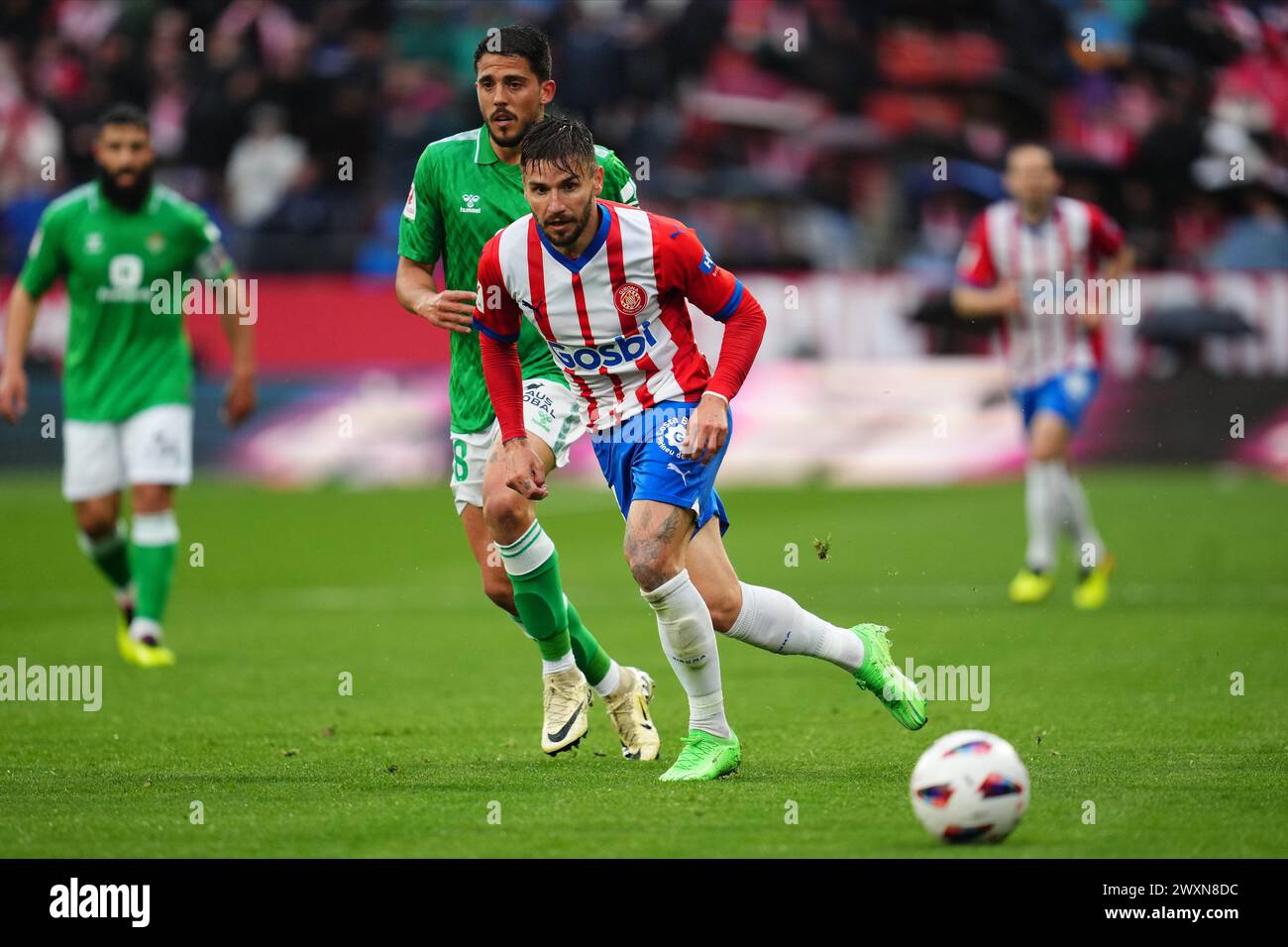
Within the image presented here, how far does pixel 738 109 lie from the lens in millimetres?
21312

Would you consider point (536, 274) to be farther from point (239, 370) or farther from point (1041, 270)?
point (1041, 270)

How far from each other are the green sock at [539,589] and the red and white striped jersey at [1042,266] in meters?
5.92

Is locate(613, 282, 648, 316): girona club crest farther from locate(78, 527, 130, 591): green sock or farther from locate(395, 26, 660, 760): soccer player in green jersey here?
locate(78, 527, 130, 591): green sock

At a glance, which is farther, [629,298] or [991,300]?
[991,300]

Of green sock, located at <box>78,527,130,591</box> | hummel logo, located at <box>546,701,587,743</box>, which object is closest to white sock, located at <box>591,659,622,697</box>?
hummel logo, located at <box>546,701,587,743</box>

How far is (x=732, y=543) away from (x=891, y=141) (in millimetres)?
8526

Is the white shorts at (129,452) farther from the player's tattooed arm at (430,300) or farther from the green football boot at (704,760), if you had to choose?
the green football boot at (704,760)

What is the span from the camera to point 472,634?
34.2ft

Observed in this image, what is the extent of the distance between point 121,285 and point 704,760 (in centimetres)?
514

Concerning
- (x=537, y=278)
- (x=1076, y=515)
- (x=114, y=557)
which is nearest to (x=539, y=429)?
(x=537, y=278)

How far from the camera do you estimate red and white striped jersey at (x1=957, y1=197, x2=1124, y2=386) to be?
11672 millimetres

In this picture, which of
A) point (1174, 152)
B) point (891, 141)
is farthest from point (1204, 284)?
point (891, 141)

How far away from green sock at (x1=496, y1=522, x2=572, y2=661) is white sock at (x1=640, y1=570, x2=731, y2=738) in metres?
0.66
